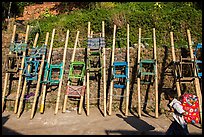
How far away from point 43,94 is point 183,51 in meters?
5.39

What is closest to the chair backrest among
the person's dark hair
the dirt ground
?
the dirt ground

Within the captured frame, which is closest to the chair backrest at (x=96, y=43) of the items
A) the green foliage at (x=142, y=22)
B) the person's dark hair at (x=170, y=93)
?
the green foliage at (x=142, y=22)

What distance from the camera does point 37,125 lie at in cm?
731

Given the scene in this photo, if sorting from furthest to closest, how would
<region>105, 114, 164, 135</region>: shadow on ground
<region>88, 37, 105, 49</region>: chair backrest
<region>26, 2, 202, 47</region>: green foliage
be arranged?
<region>26, 2, 202, 47</region>: green foliage
<region>88, 37, 105, 49</region>: chair backrest
<region>105, 114, 164, 135</region>: shadow on ground

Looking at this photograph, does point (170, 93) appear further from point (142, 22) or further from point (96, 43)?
point (142, 22)

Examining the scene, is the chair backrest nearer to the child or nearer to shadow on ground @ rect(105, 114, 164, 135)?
shadow on ground @ rect(105, 114, 164, 135)

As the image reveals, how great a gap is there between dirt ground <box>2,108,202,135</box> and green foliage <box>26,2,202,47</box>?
11.4ft

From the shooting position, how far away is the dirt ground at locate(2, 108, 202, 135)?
664 centimetres

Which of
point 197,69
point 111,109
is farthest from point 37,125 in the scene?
point 197,69

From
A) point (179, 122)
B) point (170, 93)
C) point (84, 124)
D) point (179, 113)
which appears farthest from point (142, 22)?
point (179, 122)

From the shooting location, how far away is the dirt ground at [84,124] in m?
6.64

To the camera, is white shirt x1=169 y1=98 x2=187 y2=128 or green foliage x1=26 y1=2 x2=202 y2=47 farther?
green foliage x1=26 y1=2 x2=202 y2=47

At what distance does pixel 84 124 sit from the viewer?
7.26 meters

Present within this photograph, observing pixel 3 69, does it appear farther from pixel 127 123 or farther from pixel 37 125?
pixel 127 123
